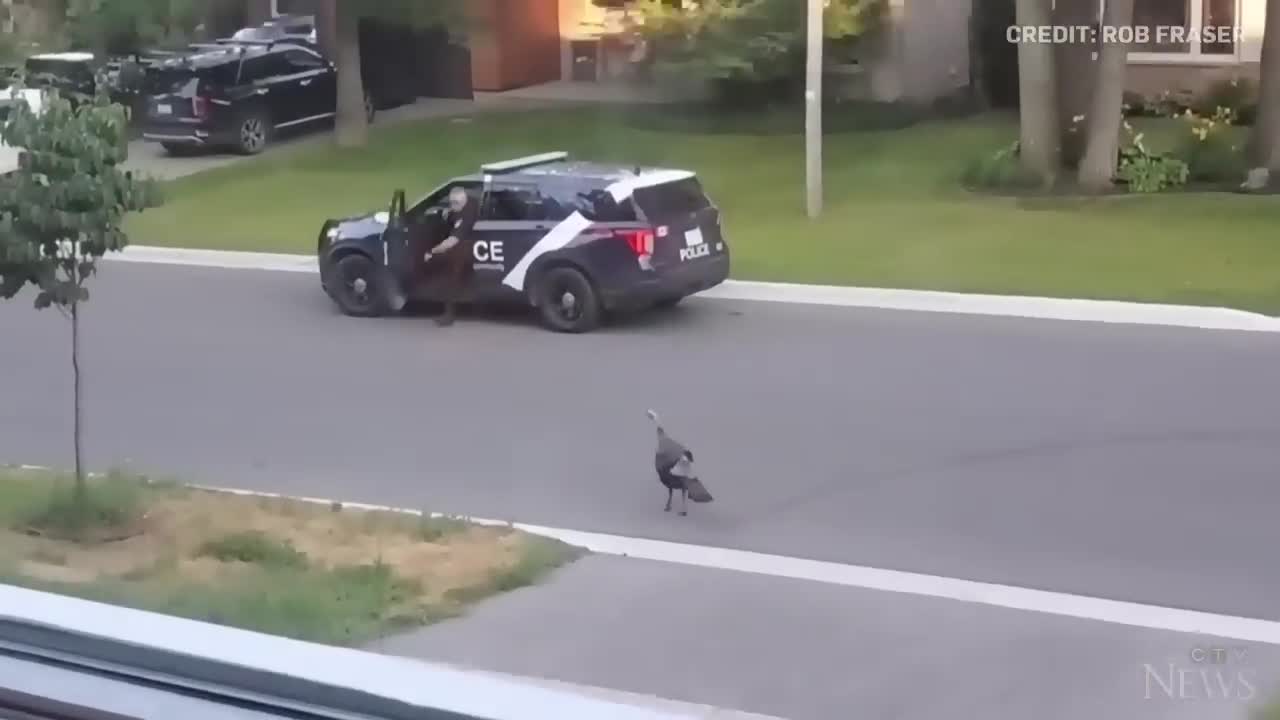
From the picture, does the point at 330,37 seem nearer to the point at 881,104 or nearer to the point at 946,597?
the point at 881,104

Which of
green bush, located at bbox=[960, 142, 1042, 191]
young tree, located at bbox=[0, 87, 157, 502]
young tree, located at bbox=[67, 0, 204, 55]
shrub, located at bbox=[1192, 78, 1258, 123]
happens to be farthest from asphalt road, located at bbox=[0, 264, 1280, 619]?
shrub, located at bbox=[1192, 78, 1258, 123]

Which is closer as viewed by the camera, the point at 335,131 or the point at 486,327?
the point at 486,327

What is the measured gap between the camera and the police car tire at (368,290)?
13875 millimetres

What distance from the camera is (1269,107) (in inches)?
690

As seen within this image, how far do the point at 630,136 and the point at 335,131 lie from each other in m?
4.52

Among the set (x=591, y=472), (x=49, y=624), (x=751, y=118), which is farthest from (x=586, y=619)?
(x=751, y=118)

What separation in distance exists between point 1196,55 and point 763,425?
14.2 metres

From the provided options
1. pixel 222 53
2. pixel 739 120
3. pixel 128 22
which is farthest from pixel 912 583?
pixel 222 53

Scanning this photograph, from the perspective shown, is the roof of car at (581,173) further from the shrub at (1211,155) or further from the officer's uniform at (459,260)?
the shrub at (1211,155)

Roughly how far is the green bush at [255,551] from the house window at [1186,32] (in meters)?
16.4

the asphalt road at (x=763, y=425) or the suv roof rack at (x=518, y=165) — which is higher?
the suv roof rack at (x=518, y=165)

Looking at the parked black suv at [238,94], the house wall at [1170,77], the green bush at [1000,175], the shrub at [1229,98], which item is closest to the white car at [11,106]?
the green bush at [1000,175]

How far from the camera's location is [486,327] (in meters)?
13.1

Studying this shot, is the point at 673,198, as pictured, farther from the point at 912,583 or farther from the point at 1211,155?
the point at 1211,155
